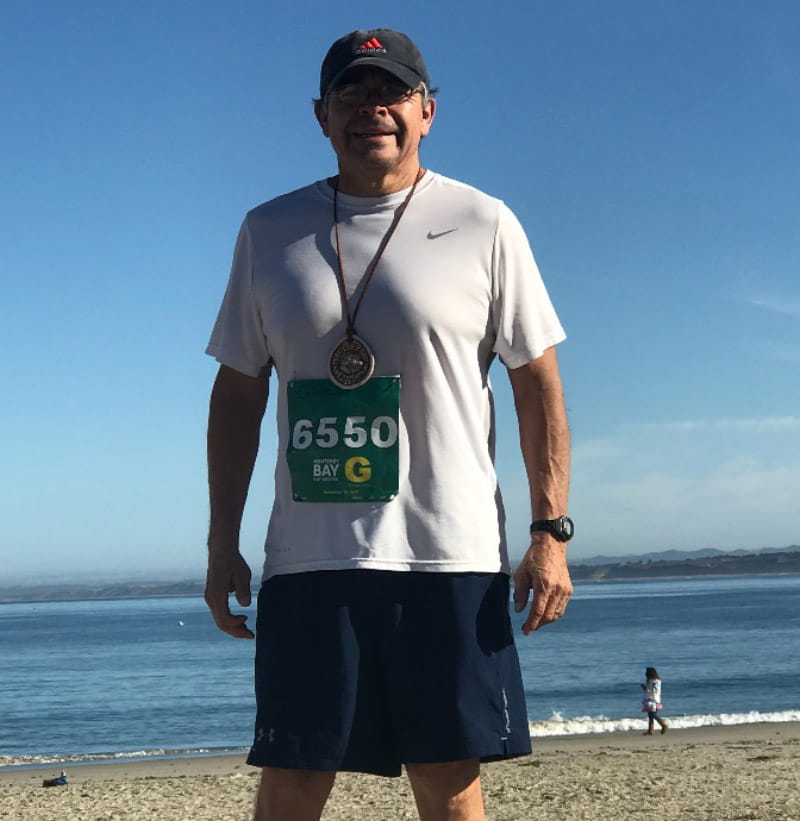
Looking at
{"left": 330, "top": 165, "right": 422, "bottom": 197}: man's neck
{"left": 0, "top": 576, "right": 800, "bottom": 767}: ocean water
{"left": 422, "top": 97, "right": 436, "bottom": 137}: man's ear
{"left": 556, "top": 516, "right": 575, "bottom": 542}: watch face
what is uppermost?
{"left": 422, "top": 97, "right": 436, "bottom": 137}: man's ear

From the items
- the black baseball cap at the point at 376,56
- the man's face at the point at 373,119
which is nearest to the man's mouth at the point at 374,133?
the man's face at the point at 373,119

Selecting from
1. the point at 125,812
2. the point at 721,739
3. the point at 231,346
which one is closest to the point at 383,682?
the point at 231,346

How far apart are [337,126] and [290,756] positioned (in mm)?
1240

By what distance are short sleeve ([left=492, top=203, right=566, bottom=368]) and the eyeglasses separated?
1.02 ft

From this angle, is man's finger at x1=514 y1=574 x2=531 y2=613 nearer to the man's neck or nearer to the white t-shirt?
the white t-shirt

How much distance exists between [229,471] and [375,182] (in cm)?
68

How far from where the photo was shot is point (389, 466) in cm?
235

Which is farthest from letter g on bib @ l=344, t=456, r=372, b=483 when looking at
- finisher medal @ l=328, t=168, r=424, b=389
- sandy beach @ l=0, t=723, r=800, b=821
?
sandy beach @ l=0, t=723, r=800, b=821

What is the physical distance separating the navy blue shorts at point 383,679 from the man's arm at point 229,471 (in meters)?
0.26

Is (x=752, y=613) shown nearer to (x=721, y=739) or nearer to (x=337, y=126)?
(x=721, y=739)

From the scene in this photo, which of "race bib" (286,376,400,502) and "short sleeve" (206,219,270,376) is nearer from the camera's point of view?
"race bib" (286,376,400,502)

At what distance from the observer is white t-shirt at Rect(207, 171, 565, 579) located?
235 centimetres

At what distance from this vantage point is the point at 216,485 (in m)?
2.62

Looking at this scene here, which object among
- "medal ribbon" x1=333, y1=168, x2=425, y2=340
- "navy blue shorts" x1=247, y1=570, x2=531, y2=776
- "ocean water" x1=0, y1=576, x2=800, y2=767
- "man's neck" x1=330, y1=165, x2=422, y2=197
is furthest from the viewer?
"ocean water" x1=0, y1=576, x2=800, y2=767
